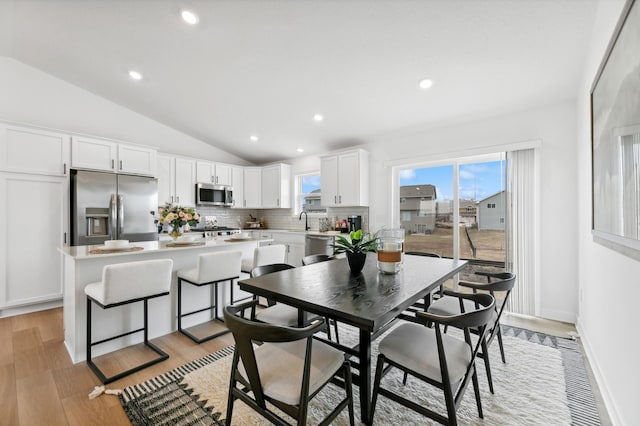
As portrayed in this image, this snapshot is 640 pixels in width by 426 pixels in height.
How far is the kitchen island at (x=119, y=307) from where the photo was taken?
2.34 metres

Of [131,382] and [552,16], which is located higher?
[552,16]

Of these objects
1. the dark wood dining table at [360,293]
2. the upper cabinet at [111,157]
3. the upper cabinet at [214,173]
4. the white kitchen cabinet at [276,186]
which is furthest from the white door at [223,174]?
the dark wood dining table at [360,293]

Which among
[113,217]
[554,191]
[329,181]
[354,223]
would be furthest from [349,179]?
[113,217]

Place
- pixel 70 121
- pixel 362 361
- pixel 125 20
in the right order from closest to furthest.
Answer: pixel 362 361 → pixel 125 20 → pixel 70 121

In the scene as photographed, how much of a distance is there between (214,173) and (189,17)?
11.0 feet

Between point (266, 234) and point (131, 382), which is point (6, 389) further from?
point (266, 234)

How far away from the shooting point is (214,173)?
5613 mm

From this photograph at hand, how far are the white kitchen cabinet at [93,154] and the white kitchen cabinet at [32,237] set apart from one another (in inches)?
12.6

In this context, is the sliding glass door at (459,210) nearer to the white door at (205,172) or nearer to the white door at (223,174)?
the white door at (223,174)

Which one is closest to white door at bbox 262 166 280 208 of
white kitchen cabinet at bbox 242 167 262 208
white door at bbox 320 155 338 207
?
white kitchen cabinet at bbox 242 167 262 208

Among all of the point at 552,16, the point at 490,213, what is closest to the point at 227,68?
the point at 552,16

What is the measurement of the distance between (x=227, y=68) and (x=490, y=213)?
3.78 m

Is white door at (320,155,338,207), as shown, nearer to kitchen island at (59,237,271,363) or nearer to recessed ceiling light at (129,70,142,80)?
kitchen island at (59,237,271,363)

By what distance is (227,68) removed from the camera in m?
3.25
